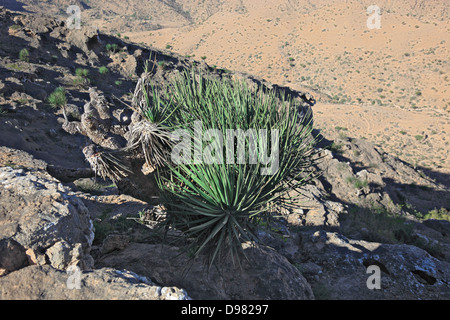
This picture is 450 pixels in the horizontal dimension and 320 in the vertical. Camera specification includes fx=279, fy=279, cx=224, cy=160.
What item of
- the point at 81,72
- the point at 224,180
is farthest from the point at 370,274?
the point at 81,72

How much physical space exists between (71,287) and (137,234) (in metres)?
2.74

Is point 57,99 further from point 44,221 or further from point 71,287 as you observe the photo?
point 71,287

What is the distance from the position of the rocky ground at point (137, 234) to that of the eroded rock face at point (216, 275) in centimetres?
2

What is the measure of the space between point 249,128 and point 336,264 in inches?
147

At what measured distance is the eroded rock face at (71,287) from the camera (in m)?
2.53

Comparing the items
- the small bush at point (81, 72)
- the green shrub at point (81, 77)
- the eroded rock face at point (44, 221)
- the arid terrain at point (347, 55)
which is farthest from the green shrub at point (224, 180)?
the arid terrain at point (347, 55)

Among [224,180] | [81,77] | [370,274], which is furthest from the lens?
[81,77]

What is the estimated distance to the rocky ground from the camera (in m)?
2.96

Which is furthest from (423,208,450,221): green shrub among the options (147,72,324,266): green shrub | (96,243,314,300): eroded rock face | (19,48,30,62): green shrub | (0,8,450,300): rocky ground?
(19,48,30,62): green shrub

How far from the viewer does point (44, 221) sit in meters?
3.20

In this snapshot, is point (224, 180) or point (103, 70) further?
point (103, 70)

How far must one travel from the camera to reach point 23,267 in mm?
2895

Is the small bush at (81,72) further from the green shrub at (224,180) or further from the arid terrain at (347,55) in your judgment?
the arid terrain at (347,55)

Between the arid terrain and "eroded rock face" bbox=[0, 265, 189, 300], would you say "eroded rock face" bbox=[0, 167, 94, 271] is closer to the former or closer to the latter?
"eroded rock face" bbox=[0, 265, 189, 300]
